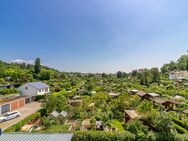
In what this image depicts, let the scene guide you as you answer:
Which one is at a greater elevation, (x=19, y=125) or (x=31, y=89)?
(x=31, y=89)

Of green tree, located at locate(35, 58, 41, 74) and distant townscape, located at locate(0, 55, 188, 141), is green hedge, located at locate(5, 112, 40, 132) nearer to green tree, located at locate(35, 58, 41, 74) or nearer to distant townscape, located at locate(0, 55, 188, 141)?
distant townscape, located at locate(0, 55, 188, 141)

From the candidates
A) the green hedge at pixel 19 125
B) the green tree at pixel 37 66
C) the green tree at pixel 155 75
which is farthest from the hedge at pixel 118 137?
the green tree at pixel 37 66

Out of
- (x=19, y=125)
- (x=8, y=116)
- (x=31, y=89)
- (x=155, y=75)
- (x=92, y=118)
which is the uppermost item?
(x=155, y=75)

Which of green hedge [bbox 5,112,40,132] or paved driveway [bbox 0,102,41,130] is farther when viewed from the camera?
paved driveway [bbox 0,102,41,130]

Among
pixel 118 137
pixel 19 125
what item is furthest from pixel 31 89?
pixel 118 137

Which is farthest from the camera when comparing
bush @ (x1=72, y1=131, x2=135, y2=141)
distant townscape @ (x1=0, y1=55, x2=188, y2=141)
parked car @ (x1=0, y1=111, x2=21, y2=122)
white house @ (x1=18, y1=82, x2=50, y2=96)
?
white house @ (x1=18, y1=82, x2=50, y2=96)

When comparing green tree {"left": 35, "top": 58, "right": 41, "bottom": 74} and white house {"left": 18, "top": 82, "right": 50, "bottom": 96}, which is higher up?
green tree {"left": 35, "top": 58, "right": 41, "bottom": 74}

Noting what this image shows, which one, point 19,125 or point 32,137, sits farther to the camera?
point 19,125

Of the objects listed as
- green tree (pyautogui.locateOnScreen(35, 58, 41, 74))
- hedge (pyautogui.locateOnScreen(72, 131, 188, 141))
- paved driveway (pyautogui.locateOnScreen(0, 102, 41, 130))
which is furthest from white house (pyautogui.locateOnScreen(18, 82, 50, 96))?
green tree (pyautogui.locateOnScreen(35, 58, 41, 74))

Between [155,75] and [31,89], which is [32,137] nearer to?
[31,89]

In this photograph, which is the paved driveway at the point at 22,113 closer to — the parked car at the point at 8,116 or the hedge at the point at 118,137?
the parked car at the point at 8,116

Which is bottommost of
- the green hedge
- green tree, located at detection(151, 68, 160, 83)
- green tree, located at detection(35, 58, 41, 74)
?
the green hedge

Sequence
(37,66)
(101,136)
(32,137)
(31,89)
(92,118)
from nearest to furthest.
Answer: (32,137), (101,136), (92,118), (31,89), (37,66)

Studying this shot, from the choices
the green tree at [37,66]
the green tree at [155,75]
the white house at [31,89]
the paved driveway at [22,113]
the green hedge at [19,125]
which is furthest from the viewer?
the green tree at [37,66]
